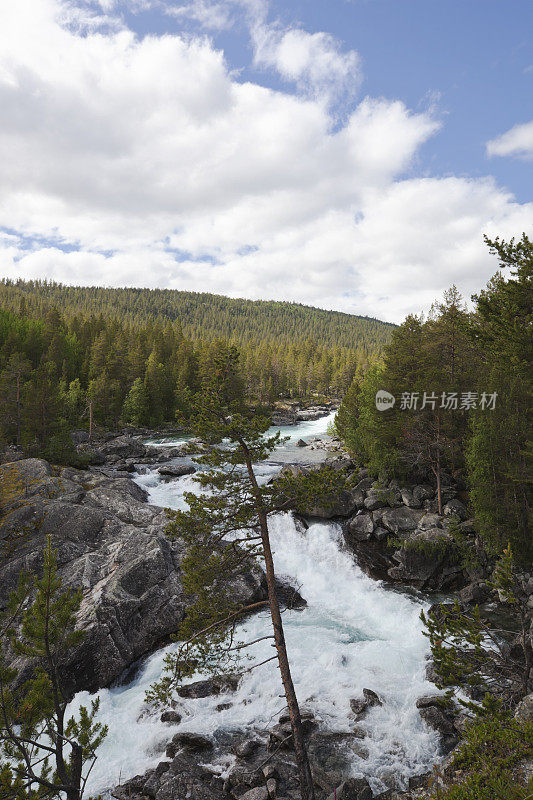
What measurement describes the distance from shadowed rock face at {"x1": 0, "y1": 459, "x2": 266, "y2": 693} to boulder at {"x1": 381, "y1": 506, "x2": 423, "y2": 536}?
31.9ft

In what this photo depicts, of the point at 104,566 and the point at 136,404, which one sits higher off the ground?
the point at 136,404

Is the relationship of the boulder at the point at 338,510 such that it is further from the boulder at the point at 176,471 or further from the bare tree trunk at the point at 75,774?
the bare tree trunk at the point at 75,774

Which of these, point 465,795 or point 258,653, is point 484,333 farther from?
point 258,653

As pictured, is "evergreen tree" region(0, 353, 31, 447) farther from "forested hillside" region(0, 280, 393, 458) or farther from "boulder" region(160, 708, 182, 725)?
"boulder" region(160, 708, 182, 725)

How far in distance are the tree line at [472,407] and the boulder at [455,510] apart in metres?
1.38

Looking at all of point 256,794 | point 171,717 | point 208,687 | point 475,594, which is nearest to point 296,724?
point 256,794

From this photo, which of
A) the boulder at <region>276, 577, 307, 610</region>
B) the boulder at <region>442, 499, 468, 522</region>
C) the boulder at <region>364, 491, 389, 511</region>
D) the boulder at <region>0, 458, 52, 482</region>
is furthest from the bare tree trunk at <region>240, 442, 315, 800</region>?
the boulder at <region>0, 458, 52, 482</region>

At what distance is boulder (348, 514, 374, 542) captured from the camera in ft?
80.5

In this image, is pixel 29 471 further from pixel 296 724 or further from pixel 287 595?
pixel 296 724

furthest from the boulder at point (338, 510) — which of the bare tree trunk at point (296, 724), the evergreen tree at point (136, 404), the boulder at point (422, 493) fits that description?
the evergreen tree at point (136, 404)

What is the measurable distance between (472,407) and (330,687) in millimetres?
16045

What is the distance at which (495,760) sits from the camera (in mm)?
6871

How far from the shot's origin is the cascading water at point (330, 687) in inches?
453

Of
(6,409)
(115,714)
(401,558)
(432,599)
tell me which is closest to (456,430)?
(401,558)
